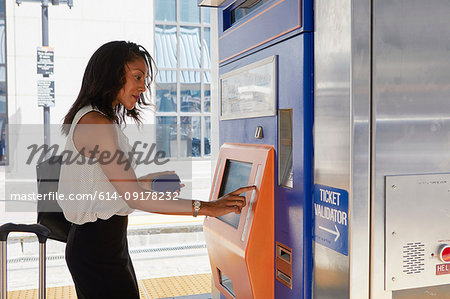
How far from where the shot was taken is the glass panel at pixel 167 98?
11.7 meters

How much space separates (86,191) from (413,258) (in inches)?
42.3

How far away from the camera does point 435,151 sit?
1312 mm

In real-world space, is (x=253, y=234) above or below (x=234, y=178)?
below

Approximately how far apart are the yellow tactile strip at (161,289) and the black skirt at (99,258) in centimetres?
157

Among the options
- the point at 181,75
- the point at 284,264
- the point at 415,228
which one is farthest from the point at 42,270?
the point at 181,75

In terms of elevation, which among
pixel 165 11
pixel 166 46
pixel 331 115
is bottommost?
pixel 331 115

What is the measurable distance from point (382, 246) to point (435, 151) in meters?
0.31

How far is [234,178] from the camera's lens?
6.15ft

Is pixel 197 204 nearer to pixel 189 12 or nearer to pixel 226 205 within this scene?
pixel 226 205

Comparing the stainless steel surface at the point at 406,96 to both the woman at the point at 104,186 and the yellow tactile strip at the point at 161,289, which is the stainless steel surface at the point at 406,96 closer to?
the woman at the point at 104,186

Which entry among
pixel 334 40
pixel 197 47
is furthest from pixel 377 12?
pixel 197 47

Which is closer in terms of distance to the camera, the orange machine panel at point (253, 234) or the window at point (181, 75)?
the orange machine panel at point (253, 234)

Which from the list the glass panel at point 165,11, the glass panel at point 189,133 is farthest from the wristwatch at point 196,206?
the glass panel at point 165,11

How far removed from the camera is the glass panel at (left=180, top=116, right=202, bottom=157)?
39.1 ft
